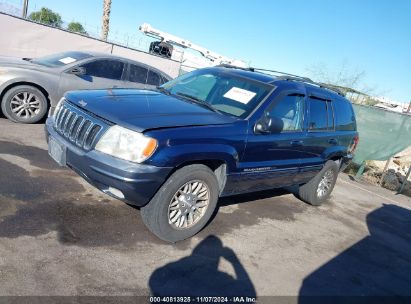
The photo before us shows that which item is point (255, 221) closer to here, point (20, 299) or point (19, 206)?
point (19, 206)

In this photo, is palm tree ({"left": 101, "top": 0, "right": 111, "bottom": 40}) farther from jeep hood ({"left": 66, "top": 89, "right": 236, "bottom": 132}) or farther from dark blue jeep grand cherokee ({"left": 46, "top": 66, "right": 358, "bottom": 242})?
jeep hood ({"left": 66, "top": 89, "right": 236, "bottom": 132})

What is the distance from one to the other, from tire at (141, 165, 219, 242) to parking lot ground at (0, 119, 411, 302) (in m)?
0.16

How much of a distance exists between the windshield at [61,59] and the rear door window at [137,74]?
1013 millimetres

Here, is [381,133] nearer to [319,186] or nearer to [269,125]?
[319,186]

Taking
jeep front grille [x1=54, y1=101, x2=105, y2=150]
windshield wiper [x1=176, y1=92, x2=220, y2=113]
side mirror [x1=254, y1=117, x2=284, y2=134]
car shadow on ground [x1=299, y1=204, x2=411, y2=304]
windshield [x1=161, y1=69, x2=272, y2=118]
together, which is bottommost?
car shadow on ground [x1=299, y1=204, x2=411, y2=304]

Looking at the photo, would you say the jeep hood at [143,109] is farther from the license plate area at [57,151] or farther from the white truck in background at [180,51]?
the white truck in background at [180,51]

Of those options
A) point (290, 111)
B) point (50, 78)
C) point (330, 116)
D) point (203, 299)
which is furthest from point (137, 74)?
point (203, 299)

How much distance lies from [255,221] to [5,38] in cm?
1131

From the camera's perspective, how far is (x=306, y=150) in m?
5.64

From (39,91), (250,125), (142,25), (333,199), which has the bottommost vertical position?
(333,199)

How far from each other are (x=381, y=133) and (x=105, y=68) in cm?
767

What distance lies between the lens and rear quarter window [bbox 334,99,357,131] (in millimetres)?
6543

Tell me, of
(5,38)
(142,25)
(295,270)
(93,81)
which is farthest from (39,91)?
(142,25)

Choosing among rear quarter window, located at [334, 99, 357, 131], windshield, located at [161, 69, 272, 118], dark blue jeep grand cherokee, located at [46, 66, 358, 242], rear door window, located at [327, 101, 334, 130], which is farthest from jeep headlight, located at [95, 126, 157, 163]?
rear quarter window, located at [334, 99, 357, 131]
